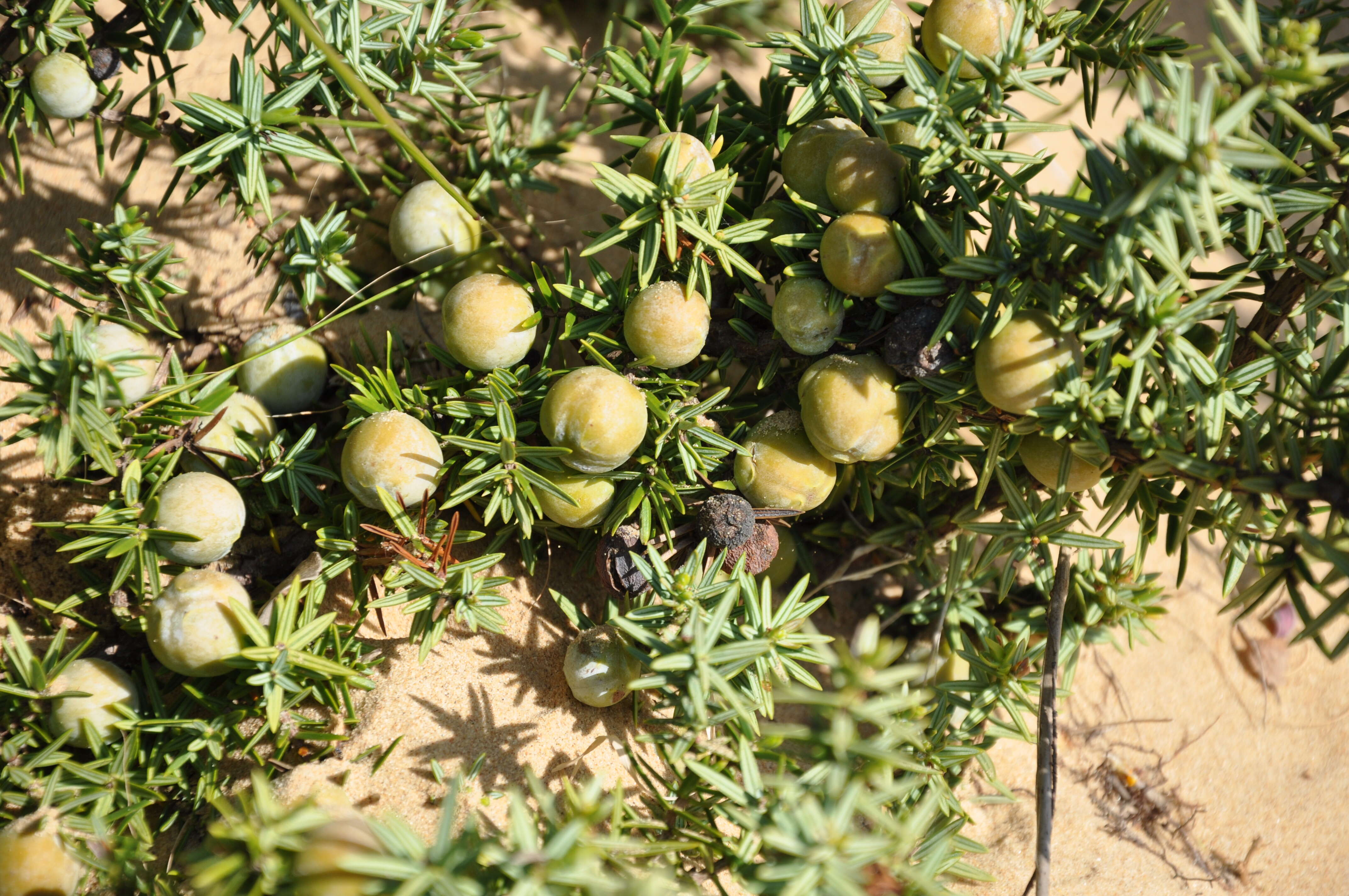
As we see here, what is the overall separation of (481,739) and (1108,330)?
140 centimetres

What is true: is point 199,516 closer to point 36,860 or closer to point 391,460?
point 391,460

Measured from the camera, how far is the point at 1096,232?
4.24ft

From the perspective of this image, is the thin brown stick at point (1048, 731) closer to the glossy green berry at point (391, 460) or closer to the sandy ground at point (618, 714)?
the sandy ground at point (618, 714)

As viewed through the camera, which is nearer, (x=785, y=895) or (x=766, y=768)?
(x=785, y=895)

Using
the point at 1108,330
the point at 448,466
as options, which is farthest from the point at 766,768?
the point at 1108,330

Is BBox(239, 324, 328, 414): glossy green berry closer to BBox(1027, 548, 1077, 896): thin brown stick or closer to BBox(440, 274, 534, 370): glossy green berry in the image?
BBox(440, 274, 534, 370): glossy green berry

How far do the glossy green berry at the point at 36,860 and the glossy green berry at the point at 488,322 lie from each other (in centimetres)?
109

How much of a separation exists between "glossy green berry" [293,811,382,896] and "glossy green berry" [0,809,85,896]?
60cm

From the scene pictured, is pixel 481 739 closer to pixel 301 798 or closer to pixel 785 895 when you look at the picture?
pixel 301 798

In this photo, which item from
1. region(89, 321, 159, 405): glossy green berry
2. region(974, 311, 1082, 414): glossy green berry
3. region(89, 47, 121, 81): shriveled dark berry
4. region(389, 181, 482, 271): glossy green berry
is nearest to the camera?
region(974, 311, 1082, 414): glossy green berry

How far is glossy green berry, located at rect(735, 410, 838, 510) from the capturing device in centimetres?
158

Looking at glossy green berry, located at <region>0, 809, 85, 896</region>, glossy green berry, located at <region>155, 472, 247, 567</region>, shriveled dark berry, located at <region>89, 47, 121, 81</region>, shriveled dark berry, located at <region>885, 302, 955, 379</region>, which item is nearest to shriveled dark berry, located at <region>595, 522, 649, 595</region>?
shriveled dark berry, located at <region>885, 302, 955, 379</region>

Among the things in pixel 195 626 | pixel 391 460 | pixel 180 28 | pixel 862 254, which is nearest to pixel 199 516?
pixel 195 626

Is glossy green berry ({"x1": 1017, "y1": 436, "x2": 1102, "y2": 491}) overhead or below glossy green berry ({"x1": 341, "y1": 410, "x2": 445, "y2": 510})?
overhead
